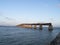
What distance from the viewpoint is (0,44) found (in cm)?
2598

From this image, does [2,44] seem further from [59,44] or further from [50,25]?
[50,25]

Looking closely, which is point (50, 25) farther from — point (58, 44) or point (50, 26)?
point (58, 44)

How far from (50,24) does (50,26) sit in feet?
4.71

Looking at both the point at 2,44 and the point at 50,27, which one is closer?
the point at 2,44

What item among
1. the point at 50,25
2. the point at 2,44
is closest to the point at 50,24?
the point at 50,25

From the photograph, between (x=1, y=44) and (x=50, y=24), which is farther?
(x=50, y=24)

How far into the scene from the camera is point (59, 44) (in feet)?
69.2

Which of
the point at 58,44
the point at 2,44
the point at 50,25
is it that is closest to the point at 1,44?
the point at 2,44

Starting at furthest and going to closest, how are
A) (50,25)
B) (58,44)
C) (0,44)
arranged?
(50,25), (0,44), (58,44)

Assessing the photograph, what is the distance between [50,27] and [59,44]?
79.2m

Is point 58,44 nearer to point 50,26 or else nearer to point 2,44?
point 2,44

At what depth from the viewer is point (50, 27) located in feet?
327

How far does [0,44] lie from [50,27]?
76.4 metres

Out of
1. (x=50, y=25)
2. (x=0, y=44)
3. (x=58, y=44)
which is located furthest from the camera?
(x=50, y=25)
